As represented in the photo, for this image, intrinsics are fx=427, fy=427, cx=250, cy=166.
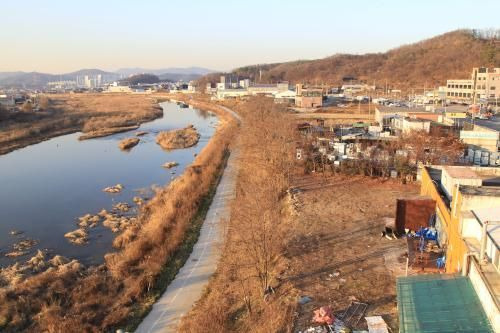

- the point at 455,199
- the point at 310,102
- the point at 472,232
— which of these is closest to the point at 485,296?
the point at 472,232

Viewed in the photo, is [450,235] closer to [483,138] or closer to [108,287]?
[108,287]

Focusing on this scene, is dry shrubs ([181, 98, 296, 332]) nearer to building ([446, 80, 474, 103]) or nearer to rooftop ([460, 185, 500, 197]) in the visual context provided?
rooftop ([460, 185, 500, 197])

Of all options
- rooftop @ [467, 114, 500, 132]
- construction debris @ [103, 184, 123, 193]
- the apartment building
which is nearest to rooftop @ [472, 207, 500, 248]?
rooftop @ [467, 114, 500, 132]

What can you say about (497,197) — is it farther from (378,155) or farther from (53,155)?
(53,155)

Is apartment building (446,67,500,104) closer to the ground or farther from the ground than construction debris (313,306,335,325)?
farther from the ground

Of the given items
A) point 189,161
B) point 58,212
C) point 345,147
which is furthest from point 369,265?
point 189,161

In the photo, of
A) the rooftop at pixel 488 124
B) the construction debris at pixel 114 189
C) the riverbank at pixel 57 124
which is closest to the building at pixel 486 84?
the rooftop at pixel 488 124
